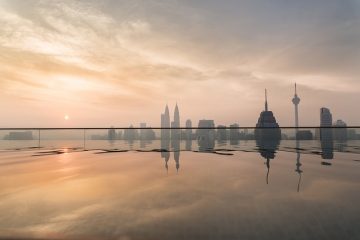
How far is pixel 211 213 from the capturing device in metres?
3.13

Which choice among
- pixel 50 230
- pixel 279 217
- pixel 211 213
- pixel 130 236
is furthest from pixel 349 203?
pixel 50 230

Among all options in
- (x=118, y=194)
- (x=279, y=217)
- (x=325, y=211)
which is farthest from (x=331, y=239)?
(x=118, y=194)

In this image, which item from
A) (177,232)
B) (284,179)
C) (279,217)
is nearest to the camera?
(177,232)

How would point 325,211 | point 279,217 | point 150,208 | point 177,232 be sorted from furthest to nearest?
point 150,208 < point 325,211 < point 279,217 < point 177,232

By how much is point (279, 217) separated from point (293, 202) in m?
0.81

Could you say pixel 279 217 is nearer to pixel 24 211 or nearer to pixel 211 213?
pixel 211 213

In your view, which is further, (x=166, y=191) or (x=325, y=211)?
(x=166, y=191)

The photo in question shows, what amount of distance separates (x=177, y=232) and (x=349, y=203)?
2.54 m

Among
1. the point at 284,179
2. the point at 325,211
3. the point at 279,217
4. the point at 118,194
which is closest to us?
the point at 279,217

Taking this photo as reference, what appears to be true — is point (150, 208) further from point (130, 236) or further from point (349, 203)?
point (349, 203)

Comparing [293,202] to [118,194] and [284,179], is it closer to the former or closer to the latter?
[284,179]

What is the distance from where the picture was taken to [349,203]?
3566 mm

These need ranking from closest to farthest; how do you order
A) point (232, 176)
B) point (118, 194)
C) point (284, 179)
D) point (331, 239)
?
1. point (331, 239)
2. point (118, 194)
3. point (284, 179)
4. point (232, 176)

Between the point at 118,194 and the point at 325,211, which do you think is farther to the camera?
the point at 118,194
